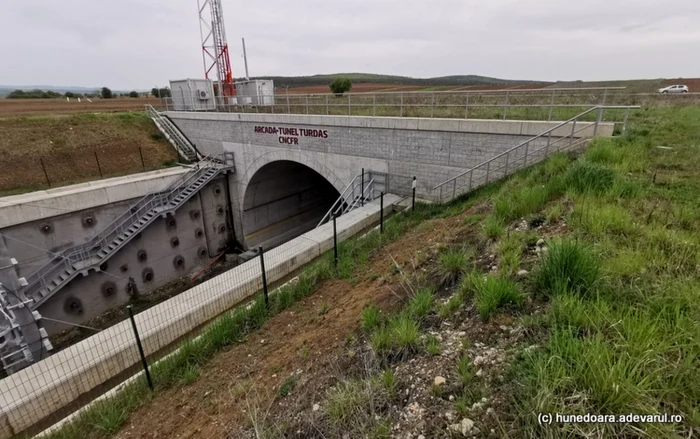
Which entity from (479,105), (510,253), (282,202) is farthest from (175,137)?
(510,253)

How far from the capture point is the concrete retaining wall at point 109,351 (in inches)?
189

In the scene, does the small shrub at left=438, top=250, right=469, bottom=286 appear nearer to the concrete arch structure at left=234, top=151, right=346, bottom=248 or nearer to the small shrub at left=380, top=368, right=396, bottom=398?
the small shrub at left=380, top=368, right=396, bottom=398

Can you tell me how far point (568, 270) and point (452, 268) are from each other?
1.58m

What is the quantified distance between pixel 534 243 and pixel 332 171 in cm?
1162

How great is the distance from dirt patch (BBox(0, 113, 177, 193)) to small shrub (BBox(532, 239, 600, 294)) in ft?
65.6

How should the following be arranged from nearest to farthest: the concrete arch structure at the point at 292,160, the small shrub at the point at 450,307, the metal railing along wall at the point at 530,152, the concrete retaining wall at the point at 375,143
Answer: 1. the small shrub at the point at 450,307
2. the metal railing along wall at the point at 530,152
3. the concrete retaining wall at the point at 375,143
4. the concrete arch structure at the point at 292,160

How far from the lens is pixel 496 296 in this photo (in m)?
3.62

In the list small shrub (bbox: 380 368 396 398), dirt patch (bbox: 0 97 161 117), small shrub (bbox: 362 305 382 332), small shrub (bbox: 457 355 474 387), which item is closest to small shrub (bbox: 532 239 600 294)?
small shrub (bbox: 457 355 474 387)

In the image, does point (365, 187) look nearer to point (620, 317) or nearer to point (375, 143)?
point (375, 143)

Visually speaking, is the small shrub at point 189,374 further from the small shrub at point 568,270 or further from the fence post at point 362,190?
the fence post at point 362,190

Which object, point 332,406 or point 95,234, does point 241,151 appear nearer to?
point 95,234

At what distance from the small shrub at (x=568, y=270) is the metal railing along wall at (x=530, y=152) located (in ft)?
22.5

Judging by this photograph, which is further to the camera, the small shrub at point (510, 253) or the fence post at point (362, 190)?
the fence post at point (362, 190)

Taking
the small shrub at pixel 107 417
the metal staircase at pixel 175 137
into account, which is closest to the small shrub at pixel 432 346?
the small shrub at pixel 107 417
